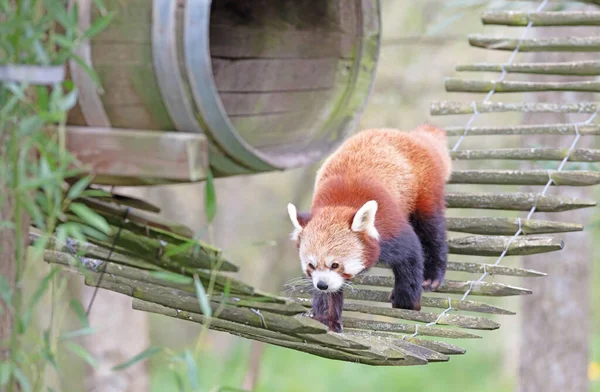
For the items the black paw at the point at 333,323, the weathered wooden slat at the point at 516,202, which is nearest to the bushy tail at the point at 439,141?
the weathered wooden slat at the point at 516,202

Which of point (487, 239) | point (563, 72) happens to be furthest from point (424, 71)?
point (487, 239)

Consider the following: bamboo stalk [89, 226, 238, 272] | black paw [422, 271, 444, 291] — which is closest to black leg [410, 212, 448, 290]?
black paw [422, 271, 444, 291]

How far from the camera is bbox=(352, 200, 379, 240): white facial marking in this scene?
265 centimetres

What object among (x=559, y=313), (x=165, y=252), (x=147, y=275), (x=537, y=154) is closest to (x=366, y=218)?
(x=537, y=154)

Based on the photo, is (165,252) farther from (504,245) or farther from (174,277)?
(504,245)

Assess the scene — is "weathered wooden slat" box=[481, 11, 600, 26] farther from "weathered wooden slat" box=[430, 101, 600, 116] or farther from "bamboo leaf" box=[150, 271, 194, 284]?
"bamboo leaf" box=[150, 271, 194, 284]

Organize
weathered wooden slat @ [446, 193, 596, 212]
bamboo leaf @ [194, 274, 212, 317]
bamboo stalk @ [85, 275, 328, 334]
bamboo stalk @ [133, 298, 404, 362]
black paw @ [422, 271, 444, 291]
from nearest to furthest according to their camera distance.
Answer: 1. bamboo leaf @ [194, 274, 212, 317]
2. bamboo stalk @ [85, 275, 328, 334]
3. bamboo stalk @ [133, 298, 404, 362]
4. weathered wooden slat @ [446, 193, 596, 212]
5. black paw @ [422, 271, 444, 291]

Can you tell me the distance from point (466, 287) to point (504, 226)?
305 millimetres

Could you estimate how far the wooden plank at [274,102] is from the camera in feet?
7.03

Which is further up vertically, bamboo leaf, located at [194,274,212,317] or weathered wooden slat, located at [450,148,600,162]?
weathered wooden slat, located at [450,148,600,162]

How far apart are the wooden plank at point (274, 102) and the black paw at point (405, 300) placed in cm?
89

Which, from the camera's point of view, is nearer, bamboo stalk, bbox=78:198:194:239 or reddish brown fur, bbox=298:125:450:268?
bamboo stalk, bbox=78:198:194:239

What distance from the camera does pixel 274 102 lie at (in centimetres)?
217

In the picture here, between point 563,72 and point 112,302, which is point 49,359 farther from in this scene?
point 112,302
